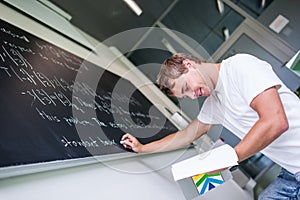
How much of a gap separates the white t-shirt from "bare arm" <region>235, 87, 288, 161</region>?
0.11 ft

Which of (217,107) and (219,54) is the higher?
(219,54)

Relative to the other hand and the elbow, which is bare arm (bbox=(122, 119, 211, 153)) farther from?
the elbow

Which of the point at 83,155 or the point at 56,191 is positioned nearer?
the point at 56,191

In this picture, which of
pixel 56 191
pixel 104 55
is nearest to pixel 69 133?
pixel 56 191

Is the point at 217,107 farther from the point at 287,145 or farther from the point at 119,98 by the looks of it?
the point at 119,98

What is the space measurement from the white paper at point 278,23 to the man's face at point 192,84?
190 centimetres

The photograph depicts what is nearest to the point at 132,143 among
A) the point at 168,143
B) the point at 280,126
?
the point at 168,143

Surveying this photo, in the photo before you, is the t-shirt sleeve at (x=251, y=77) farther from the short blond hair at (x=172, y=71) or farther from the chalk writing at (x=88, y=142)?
the chalk writing at (x=88, y=142)

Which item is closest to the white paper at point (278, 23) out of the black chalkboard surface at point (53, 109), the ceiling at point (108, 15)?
the ceiling at point (108, 15)

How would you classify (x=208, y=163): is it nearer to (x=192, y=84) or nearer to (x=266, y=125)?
(x=266, y=125)

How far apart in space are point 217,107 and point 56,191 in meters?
0.82

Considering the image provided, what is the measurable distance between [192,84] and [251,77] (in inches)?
8.9

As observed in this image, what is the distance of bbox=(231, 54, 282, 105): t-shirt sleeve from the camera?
876 mm

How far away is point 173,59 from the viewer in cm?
113
